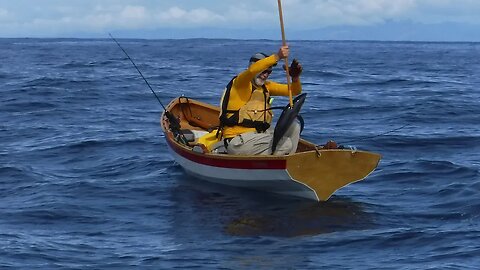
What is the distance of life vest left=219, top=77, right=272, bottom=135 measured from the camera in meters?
14.5

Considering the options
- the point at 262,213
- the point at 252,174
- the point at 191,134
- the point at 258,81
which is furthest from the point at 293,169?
the point at 191,134

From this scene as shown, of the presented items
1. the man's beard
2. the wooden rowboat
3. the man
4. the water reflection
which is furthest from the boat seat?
the man's beard

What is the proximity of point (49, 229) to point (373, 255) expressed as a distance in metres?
4.52

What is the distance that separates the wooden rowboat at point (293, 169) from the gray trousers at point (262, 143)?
19 cm

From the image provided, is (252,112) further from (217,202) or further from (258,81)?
(217,202)

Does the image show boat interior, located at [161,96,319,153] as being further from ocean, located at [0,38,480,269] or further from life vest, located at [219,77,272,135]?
life vest, located at [219,77,272,135]

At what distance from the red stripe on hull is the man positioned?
18 centimetres

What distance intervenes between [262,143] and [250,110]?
692 mm

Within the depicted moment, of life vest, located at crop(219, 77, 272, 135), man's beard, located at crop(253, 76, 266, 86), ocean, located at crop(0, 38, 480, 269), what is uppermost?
man's beard, located at crop(253, 76, 266, 86)

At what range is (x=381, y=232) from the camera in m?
12.0

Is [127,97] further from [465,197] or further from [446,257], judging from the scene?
[446,257]

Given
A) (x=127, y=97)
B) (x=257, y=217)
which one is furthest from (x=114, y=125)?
(x=257, y=217)

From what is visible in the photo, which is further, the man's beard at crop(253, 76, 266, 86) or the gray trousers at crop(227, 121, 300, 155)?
the man's beard at crop(253, 76, 266, 86)

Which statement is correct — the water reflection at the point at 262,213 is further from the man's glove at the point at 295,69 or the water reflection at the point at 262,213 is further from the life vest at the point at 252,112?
the man's glove at the point at 295,69
